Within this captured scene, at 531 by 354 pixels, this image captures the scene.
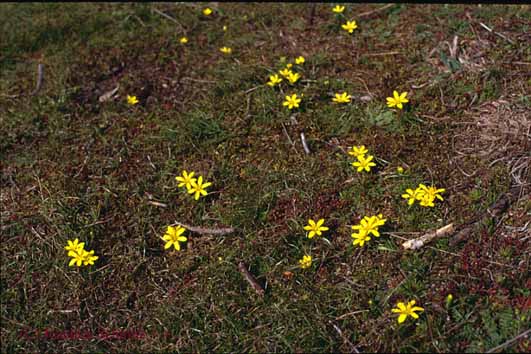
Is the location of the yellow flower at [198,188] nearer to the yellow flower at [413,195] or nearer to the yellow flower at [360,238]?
the yellow flower at [360,238]

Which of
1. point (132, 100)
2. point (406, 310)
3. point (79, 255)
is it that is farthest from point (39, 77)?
point (406, 310)

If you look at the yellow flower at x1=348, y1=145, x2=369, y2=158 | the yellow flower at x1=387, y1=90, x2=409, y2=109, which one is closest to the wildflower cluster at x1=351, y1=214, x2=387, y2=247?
the yellow flower at x1=348, y1=145, x2=369, y2=158

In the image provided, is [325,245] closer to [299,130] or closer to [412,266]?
[412,266]

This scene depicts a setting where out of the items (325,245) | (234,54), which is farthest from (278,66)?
→ (325,245)

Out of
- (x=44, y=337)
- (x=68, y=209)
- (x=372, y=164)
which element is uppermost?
(x=372, y=164)

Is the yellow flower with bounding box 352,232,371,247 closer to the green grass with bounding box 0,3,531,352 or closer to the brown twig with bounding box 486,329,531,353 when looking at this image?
the green grass with bounding box 0,3,531,352

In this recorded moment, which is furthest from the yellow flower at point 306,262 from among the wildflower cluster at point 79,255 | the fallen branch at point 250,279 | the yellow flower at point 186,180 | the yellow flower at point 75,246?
the yellow flower at point 75,246
